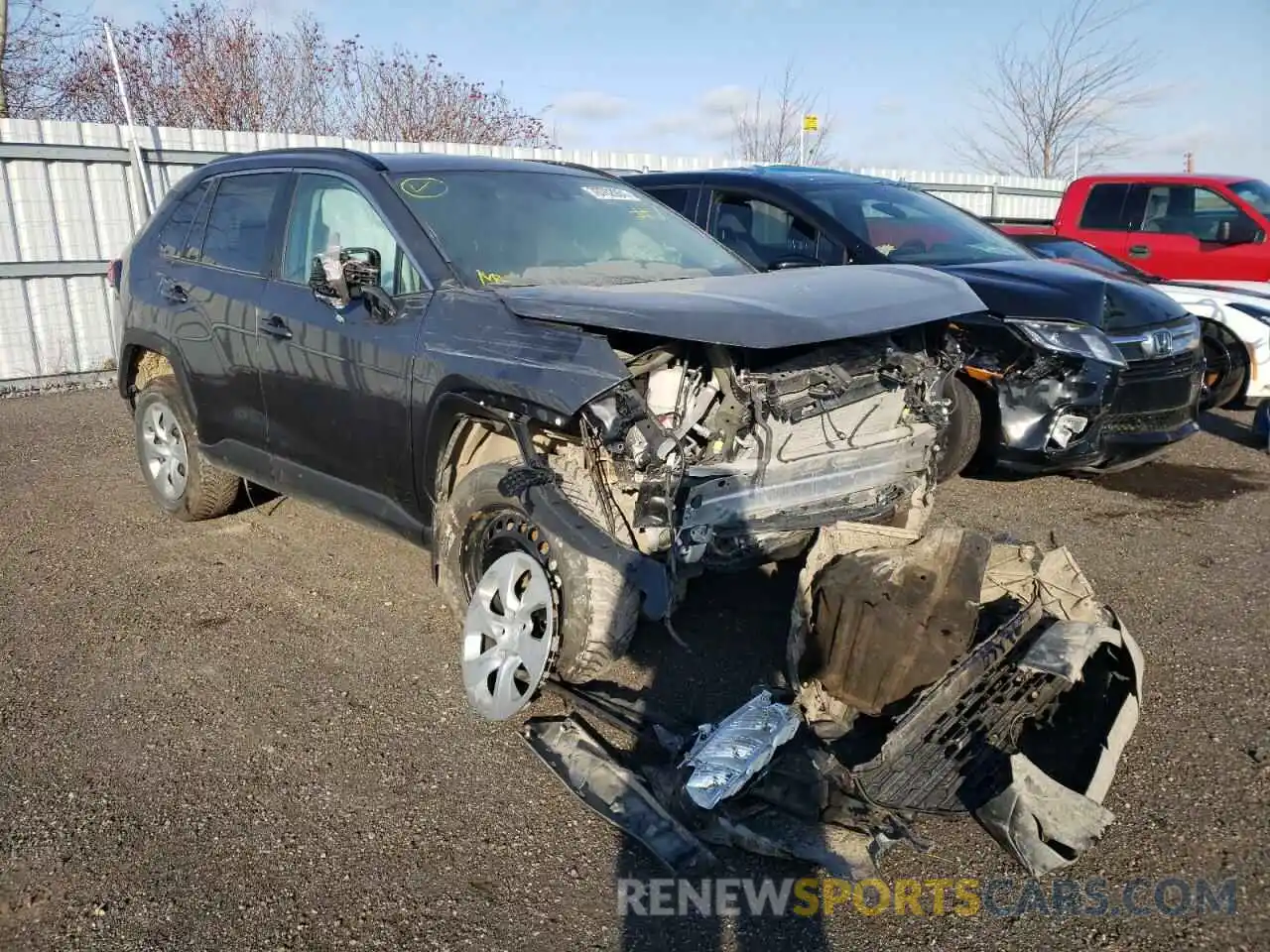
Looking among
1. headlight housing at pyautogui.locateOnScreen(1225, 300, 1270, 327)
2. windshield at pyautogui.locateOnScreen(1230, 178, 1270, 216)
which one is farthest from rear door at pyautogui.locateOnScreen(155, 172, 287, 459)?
windshield at pyautogui.locateOnScreen(1230, 178, 1270, 216)

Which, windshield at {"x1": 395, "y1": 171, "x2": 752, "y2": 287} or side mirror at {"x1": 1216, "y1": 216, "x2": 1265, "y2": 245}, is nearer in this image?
windshield at {"x1": 395, "y1": 171, "x2": 752, "y2": 287}

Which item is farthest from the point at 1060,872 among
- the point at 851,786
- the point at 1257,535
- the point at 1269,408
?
the point at 1269,408

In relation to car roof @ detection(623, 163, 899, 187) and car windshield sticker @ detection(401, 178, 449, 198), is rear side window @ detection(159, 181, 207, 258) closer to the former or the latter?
car windshield sticker @ detection(401, 178, 449, 198)

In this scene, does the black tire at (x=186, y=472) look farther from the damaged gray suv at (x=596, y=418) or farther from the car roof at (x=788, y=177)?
the car roof at (x=788, y=177)

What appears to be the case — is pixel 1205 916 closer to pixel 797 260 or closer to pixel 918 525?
pixel 918 525

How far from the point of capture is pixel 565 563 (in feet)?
10.4

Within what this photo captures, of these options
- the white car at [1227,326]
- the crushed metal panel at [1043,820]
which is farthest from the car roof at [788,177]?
the crushed metal panel at [1043,820]

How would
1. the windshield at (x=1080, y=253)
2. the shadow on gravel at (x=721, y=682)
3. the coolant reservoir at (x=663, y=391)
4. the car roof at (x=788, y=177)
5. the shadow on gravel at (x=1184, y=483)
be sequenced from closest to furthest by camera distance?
the shadow on gravel at (x=721, y=682)
the coolant reservoir at (x=663, y=391)
the shadow on gravel at (x=1184, y=483)
the car roof at (x=788, y=177)
the windshield at (x=1080, y=253)

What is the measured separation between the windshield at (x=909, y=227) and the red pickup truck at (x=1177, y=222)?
252 centimetres

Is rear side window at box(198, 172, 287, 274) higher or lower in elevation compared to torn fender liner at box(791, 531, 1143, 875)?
higher

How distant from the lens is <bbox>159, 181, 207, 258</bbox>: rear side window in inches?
197

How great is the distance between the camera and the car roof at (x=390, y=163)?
4086 millimetres

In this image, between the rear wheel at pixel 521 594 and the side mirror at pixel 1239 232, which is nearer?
the rear wheel at pixel 521 594

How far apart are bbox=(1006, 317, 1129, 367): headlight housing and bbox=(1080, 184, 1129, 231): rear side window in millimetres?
5292
